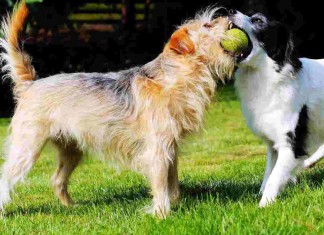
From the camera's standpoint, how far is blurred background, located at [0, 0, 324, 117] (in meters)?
15.6

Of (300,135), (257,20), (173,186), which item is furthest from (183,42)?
(300,135)

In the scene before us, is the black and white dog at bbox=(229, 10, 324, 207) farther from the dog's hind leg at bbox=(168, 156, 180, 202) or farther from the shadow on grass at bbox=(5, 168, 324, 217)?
the dog's hind leg at bbox=(168, 156, 180, 202)

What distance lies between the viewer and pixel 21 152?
546 cm

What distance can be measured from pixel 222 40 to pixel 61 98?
137 centimetres

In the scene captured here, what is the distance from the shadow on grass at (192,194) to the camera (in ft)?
18.7

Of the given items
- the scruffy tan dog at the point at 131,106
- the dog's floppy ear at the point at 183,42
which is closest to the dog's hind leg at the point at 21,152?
the scruffy tan dog at the point at 131,106

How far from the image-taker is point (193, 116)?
17.3ft

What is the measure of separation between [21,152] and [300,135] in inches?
93.0

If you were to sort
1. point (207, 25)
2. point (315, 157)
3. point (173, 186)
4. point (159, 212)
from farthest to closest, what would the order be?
point (315, 157), point (173, 186), point (207, 25), point (159, 212)

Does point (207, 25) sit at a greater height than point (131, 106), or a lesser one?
greater

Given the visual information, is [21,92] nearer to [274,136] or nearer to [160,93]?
[160,93]

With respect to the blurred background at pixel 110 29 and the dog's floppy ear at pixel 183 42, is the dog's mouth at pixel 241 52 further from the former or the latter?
the blurred background at pixel 110 29

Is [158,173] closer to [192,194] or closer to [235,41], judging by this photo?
[192,194]

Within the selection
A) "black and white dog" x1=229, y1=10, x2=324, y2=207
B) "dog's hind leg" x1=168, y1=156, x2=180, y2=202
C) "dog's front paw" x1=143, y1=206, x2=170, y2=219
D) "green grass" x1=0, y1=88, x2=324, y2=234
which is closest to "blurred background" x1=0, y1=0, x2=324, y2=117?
"green grass" x1=0, y1=88, x2=324, y2=234
